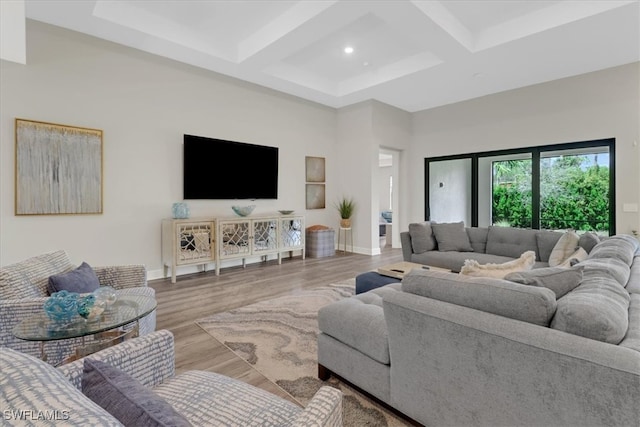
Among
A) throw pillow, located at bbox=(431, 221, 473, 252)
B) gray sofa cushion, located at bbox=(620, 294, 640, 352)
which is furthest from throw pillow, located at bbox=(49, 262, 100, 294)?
throw pillow, located at bbox=(431, 221, 473, 252)

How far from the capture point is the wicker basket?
Result: 19.9ft

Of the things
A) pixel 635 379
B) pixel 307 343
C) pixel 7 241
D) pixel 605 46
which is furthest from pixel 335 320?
pixel 605 46

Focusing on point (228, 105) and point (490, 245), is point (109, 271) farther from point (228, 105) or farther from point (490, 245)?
point (490, 245)

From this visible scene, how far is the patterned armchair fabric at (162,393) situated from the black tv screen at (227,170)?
12.4ft

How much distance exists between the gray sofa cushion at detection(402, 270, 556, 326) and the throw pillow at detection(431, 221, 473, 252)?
10.4 ft

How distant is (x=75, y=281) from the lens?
6.78ft

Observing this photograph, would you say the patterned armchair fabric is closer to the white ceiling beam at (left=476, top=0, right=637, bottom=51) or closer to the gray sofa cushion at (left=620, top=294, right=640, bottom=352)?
the gray sofa cushion at (left=620, top=294, right=640, bottom=352)

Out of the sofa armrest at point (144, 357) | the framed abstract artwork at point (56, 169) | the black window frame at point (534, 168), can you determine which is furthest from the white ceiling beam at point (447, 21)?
the framed abstract artwork at point (56, 169)

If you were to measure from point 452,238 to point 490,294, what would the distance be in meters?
3.41

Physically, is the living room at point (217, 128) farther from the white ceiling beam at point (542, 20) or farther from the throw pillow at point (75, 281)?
the throw pillow at point (75, 281)

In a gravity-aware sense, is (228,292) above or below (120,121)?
below

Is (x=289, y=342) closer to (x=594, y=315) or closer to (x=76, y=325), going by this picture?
(x=76, y=325)

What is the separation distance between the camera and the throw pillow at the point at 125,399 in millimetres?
656

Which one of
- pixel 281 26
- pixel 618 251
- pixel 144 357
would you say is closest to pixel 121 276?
→ pixel 144 357
